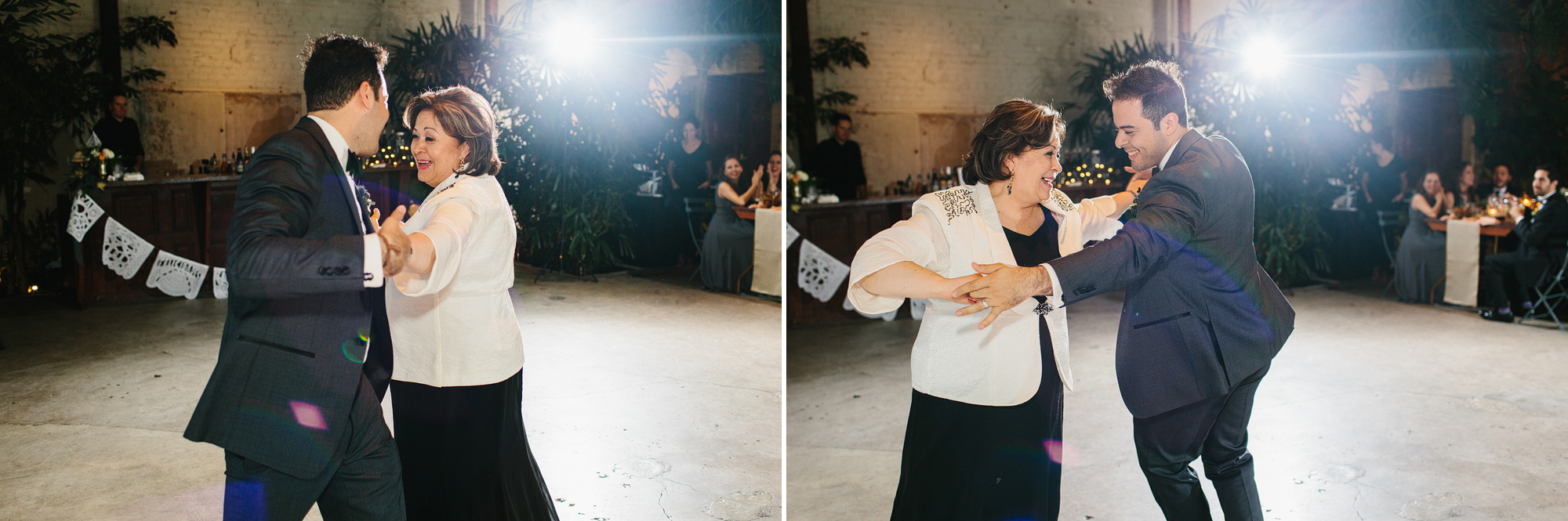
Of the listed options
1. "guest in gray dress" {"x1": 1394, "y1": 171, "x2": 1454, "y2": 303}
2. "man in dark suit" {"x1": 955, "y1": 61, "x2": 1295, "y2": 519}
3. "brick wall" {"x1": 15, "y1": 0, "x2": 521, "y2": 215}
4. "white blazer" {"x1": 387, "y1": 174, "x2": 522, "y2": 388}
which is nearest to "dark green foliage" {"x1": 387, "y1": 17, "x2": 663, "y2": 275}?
"brick wall" {"x1": 15, "y1": 0, "x2": 521, "y2": 215}

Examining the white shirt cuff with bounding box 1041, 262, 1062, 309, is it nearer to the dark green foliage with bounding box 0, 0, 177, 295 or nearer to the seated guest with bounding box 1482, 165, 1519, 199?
the seated guest with bounding box 1482, 165, 1519, 199

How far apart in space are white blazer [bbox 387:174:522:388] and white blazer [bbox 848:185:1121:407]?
0.77 metres

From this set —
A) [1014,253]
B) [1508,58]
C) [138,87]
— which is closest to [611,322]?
[1014,253]

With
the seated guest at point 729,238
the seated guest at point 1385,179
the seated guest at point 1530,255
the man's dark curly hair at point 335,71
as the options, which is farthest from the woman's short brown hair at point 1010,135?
the seated guest at point 1385,179

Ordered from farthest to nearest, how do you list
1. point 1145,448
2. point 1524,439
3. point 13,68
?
point 13,68, point 1524,439, point 1145,448

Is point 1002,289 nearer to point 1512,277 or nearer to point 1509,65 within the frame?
Result: point 1512,277

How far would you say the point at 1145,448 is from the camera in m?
2.43

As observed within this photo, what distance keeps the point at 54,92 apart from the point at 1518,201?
10.4m

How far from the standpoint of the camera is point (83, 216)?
6.72 meters

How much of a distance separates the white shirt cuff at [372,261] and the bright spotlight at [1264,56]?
8.00 m

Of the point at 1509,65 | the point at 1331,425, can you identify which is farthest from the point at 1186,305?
the point at 1509,65

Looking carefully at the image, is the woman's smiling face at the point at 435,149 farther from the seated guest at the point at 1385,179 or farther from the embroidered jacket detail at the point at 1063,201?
the seated guest at the point at 1385,179

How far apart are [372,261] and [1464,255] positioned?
7.52 meters

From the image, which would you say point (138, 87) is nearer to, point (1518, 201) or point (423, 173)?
point (423, 173)
